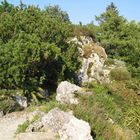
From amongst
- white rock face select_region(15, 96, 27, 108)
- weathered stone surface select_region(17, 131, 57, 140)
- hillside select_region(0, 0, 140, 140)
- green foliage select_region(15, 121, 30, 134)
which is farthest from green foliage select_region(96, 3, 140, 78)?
weathered stone surface select_region(17, 131, 57, 140)

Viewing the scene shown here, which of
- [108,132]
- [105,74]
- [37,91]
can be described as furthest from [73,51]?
[108,132]

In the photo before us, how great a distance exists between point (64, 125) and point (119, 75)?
57.1 ft

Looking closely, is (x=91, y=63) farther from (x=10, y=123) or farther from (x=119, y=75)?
(x=10, y=123)

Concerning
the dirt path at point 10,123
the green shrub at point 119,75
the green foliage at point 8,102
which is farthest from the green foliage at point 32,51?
the green shrub at point 119,75

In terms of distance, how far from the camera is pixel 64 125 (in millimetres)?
13320

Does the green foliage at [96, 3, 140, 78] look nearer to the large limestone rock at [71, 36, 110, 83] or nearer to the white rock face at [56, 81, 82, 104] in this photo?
the large limestone rock at [71, 36, 110, 83]

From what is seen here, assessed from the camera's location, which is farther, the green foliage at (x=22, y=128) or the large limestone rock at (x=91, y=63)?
the large limestone rock at (x=91, y=63)

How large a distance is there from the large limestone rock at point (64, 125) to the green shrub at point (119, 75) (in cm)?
1547

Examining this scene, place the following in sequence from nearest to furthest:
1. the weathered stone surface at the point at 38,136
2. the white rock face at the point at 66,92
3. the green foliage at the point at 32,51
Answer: the weathered stone surface at the point at 38,136 < the white rock face at the point at 66,92 < the green foliage at the point at 32,51

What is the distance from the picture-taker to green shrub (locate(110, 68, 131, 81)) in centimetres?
2991

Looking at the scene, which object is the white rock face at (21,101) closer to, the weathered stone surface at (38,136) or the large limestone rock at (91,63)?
the weathered stone surface at (38,136)

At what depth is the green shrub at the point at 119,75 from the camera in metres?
29.9

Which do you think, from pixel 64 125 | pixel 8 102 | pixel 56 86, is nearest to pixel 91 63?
pixel 56 86

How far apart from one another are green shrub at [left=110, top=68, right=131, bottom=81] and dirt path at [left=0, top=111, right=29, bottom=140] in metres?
12.3
